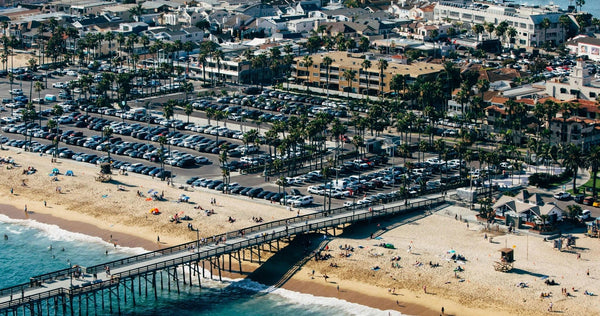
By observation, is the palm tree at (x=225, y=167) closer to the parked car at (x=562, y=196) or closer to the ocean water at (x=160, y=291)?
the ocean water at (x=160, y=291)

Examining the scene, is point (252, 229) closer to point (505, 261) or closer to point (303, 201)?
point (303, 201)

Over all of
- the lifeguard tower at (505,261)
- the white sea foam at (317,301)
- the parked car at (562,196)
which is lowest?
the white sea foam at (317,301)

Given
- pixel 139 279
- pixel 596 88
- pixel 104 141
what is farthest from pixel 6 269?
pixel 596 88

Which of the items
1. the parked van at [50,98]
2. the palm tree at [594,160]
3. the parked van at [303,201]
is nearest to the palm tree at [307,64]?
the parked van at [50,98]

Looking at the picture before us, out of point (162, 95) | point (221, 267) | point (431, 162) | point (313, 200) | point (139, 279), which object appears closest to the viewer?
point (139, 279)

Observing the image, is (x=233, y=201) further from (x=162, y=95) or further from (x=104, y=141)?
(x=162, y=95)

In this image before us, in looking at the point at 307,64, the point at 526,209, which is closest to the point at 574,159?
the point at 526,209

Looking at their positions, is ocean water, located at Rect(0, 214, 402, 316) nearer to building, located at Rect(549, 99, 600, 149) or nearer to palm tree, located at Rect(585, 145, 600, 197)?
palm tree, located at Rect(585, 145, 600, 197)

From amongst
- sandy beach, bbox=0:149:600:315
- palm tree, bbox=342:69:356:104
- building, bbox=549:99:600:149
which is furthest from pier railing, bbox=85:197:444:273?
palm tree, bbox=342:69:356:104
